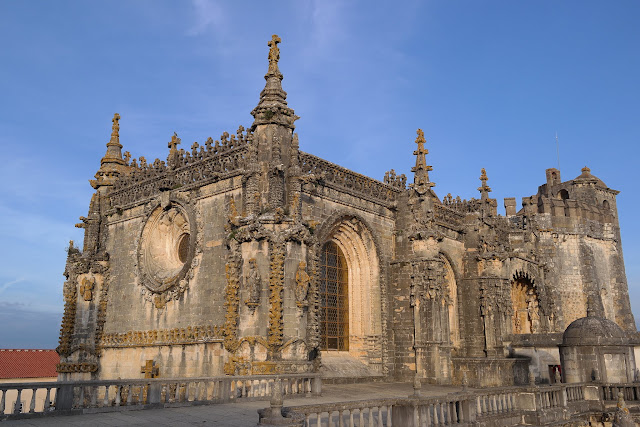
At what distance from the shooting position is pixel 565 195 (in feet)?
128

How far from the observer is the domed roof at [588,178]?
37.7 m

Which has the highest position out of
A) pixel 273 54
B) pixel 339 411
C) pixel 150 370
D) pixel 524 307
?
pixel 273 54

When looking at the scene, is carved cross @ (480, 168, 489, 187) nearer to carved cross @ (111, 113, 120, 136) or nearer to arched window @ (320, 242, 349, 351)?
arched window @ (320, 242, 349, 351)

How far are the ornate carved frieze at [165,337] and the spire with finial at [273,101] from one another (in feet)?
21.7

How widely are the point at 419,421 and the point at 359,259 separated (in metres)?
11.8

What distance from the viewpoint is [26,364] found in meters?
36.1

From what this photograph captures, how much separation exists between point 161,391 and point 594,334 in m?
11.7

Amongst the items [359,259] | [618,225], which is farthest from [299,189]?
[618,225]

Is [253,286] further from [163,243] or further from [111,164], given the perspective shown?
[111,164]

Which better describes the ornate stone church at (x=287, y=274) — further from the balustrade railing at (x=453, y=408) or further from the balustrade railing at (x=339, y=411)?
the balustrade railing at (x=339, y=411)

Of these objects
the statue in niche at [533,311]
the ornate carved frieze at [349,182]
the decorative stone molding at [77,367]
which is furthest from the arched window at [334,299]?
the statue in niche at [533,311]

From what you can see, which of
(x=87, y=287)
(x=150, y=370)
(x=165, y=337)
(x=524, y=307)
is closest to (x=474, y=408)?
(x=165, y=337)

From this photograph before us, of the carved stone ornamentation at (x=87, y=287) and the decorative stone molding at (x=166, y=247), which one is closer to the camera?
the decorative stone molding at (x=166, y=247)

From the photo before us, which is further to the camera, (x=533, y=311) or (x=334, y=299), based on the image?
(x=533, y=311)
